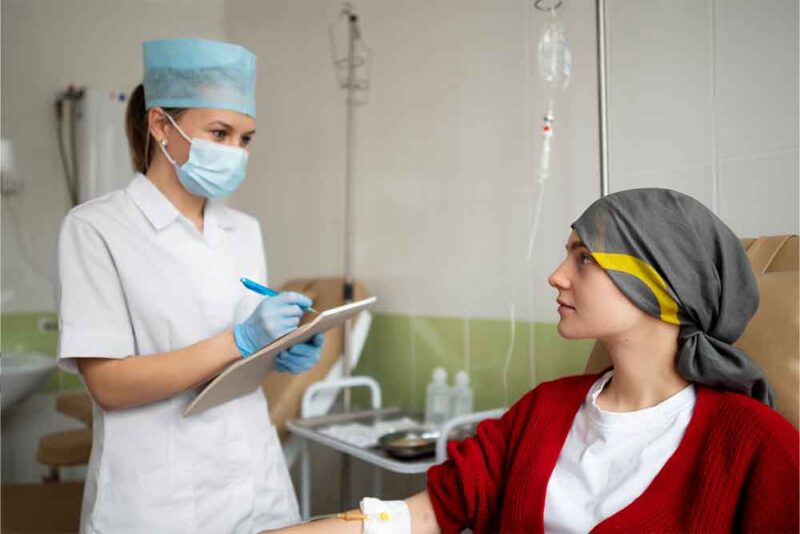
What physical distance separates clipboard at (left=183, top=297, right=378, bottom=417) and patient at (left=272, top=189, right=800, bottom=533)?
28cm

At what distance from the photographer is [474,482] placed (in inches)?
42.6

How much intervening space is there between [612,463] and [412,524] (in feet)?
1.11

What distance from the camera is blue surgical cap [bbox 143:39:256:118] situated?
4.53ft

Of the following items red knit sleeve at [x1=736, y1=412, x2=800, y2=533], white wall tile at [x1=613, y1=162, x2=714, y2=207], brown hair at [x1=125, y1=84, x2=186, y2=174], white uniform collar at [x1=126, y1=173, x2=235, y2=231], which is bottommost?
red knit sleeve at [x1=736, y1=412, x2=800, y2=533]

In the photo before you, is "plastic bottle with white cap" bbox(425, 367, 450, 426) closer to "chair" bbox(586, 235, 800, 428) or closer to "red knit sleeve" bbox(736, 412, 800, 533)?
"chair" bbox(586, 235, 800, 428)

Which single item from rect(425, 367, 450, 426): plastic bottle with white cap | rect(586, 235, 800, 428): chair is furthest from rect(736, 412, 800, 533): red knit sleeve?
rect(425, 367, 450, 426): plastic bottle with white cap

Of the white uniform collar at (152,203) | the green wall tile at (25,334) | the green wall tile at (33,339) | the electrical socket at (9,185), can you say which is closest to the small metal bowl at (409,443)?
the white uniform collar at (152,203)

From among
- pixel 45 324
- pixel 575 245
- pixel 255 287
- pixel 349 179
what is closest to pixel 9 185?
pixel 45 324

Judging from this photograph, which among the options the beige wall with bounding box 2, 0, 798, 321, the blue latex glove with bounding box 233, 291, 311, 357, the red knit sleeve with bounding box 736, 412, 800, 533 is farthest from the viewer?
the beige wall with bounding box 2, 0, 798, 321

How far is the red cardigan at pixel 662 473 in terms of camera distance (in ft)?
2.65

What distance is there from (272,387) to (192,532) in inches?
37.8

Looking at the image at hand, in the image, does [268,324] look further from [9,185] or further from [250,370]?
[9,185]

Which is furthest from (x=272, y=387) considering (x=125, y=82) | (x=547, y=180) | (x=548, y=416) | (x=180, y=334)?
(x=125, y=82)

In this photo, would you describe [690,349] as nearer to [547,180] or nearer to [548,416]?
[548,416]
